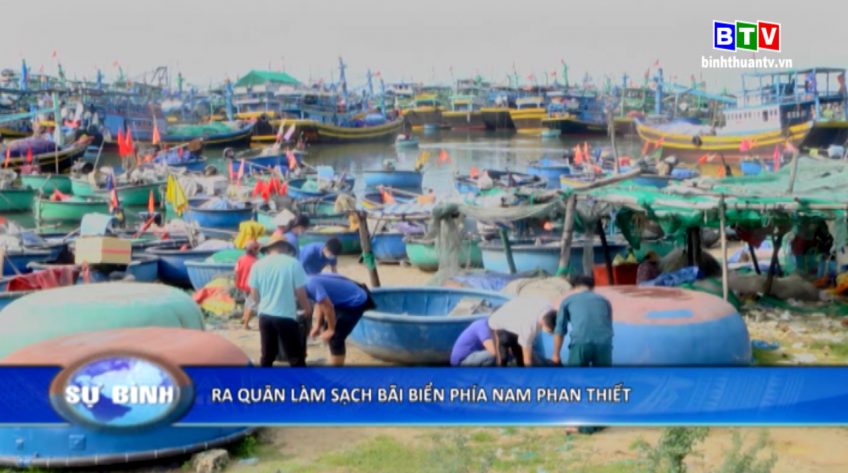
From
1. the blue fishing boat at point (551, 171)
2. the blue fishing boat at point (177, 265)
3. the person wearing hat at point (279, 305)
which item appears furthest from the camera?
the blue fishing boat at point (551, 171)

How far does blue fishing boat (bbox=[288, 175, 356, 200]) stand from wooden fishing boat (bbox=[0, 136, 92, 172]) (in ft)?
22.0

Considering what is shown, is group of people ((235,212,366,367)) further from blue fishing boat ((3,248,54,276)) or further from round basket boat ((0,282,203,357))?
blue fishing boat ((3,248,54,276))

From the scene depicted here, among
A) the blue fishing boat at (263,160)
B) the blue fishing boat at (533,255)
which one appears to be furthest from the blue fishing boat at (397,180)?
the blue fishing boat at (533,255)

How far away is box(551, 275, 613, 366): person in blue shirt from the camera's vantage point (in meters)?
4.45

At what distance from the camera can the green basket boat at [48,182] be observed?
20.0m

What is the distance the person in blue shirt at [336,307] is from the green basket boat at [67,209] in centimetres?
1096

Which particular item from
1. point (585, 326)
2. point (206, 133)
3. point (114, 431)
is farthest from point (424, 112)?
point (114, 431)

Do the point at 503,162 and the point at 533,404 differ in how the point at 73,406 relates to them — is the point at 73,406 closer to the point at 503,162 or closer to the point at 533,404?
the point at 533,404

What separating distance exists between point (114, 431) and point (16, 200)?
15.5 m

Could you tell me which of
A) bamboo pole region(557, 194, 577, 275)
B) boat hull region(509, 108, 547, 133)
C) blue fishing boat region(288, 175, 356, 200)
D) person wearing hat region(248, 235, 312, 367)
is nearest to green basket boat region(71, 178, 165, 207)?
blue fishing boat region(288, 175, 356, 200)

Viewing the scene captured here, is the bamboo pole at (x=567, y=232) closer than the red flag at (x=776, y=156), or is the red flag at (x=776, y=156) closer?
the red flag at (x=776, y=156)

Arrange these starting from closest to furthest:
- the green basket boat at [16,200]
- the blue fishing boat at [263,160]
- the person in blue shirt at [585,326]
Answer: the person in blue shirt at [585,326]
the blue fishing boat at [263,160]
the green basket boat at [16,200]

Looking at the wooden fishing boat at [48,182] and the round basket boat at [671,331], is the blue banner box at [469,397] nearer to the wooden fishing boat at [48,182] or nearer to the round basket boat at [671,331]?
the round basket boat at [671,331]

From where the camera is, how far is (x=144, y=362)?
12.8 ft
